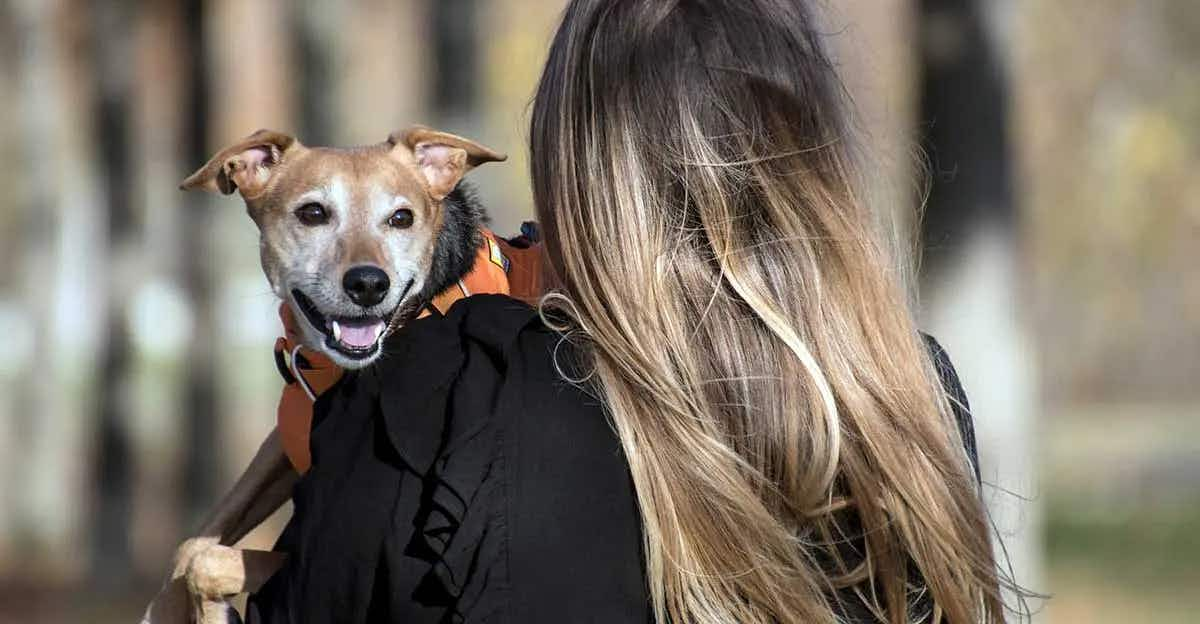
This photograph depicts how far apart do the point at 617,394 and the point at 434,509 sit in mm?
291

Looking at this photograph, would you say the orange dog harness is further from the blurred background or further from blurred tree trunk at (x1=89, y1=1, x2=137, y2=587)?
blurred tree trunk at (x1=89, y1=1, x2=137, y2=587)

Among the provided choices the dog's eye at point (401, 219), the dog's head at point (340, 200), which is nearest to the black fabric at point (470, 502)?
the dog's head at point (340, 200)

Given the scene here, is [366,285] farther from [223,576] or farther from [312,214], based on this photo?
[223,576]

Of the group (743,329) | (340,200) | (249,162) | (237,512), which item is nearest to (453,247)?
(340,200)

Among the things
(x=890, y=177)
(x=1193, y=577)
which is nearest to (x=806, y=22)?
(x=890, y=177)

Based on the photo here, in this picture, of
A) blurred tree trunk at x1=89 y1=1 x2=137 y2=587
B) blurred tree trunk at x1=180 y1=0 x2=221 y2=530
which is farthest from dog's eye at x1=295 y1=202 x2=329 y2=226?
blurred tree trunk at x1=89 y1=1 x2=137 y2=587

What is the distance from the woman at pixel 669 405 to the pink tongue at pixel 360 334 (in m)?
0.51

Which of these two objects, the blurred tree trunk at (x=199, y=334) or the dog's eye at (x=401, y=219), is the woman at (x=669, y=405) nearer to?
→ the dog's eye at (x=401, y=219)

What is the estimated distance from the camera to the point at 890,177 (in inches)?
113

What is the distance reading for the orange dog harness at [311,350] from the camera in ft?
9.29

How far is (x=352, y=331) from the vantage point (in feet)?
9.73

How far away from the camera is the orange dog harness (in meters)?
2.83

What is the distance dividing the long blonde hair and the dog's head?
89 cm

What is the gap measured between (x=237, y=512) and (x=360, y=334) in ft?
1.37
